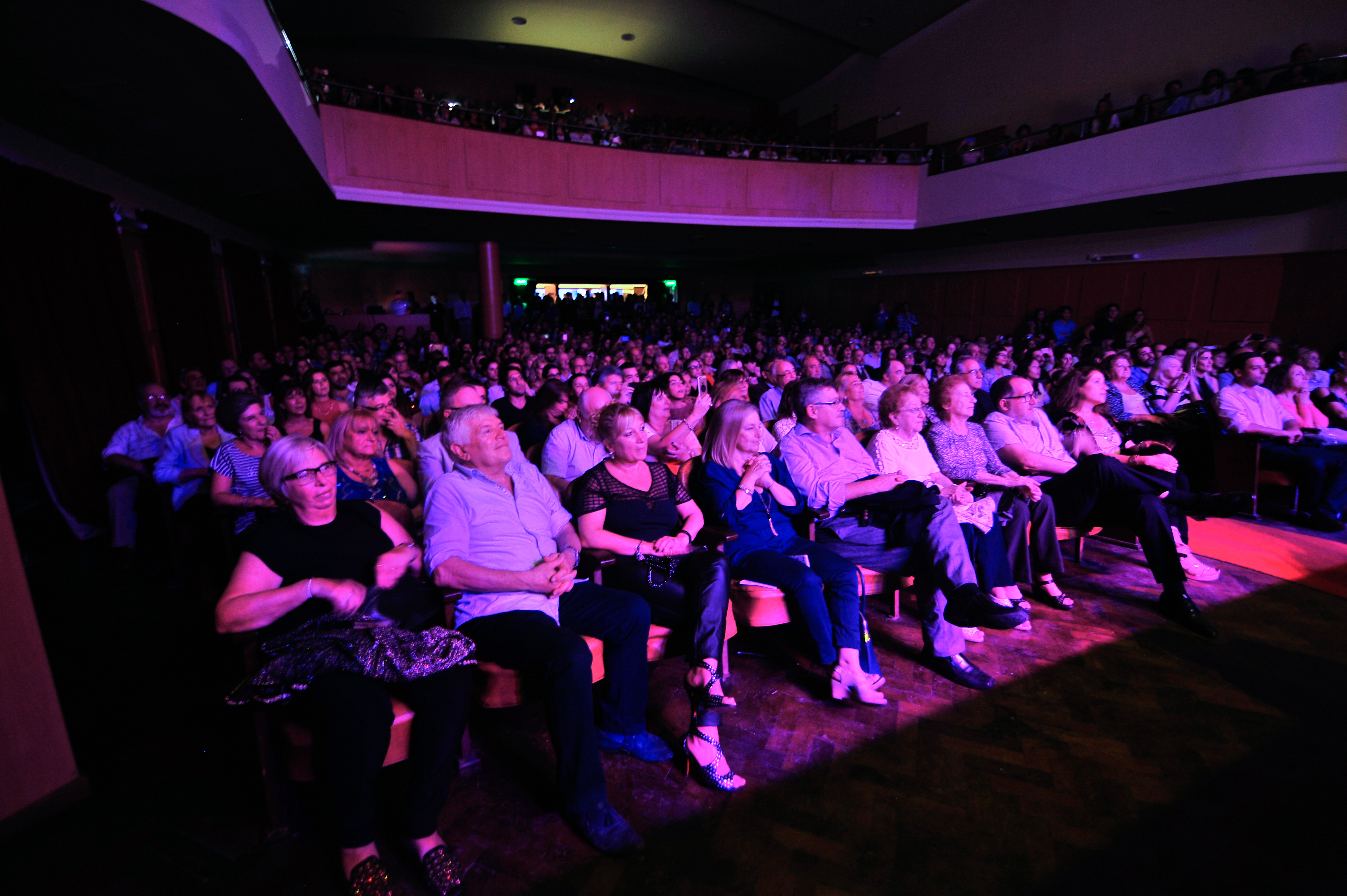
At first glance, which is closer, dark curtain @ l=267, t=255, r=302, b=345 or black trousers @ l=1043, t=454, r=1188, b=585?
black trousers @ l=1043, t=454, r=1188, b=585

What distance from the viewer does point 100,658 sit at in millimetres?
2561

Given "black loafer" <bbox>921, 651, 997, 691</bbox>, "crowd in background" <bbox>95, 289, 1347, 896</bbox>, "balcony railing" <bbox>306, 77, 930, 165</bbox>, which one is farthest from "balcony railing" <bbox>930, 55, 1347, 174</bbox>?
"black loafer" <bbox>921, 651, 997, 691</bbox>

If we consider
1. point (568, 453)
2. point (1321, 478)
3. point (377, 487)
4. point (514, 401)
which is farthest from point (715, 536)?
point (1321, 478)

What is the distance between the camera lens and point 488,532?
6.28ft

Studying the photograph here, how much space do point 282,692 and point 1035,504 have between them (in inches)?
123

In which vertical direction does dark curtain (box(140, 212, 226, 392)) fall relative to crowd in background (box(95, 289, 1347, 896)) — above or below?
above

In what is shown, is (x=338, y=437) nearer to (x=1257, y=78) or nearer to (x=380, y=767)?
(x=380, y=767)

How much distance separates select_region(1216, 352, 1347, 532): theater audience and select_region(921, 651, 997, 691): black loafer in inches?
117

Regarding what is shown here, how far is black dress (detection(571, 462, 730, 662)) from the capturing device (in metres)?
2.01

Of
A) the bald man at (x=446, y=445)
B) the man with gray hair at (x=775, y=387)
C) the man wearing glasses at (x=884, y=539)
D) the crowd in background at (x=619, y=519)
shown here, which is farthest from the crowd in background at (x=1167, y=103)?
the bald man at (x=446, y=445)

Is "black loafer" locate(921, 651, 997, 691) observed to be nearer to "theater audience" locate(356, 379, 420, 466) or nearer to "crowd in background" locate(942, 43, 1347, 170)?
"theater audience" locate(356, 379, 420, 466)

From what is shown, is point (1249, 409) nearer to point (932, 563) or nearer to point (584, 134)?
point (932, 563)

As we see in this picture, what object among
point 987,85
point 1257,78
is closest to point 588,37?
point 987,85

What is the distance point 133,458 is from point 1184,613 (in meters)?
5.85
